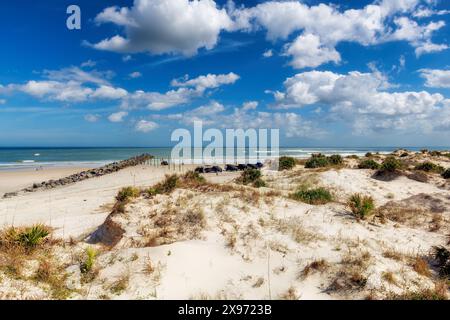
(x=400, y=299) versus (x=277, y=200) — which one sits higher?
(x=277, y=200)

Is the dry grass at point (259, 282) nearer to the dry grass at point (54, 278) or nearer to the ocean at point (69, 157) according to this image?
the dry grass at point (54, 278)

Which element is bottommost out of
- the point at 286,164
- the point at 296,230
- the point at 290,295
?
the point at 290,295

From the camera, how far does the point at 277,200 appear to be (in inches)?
→ 456

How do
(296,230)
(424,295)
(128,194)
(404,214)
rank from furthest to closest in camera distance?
(404,214) < (128,194) < (296,230) < (424,295)

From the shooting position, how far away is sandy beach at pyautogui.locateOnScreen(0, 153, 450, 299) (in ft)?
20.9

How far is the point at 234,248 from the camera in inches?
315

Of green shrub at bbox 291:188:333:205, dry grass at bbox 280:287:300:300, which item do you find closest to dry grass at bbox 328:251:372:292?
dry grass at bbox 280:287:300:300

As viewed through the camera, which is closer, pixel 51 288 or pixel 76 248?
pixel 51 288

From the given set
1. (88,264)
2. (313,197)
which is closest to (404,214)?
(313,197)

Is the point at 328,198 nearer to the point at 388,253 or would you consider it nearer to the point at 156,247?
the point at 388,253

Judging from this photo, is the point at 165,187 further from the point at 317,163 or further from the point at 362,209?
the point at 317,163
